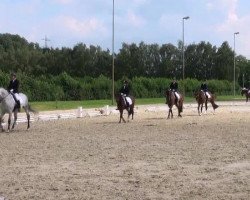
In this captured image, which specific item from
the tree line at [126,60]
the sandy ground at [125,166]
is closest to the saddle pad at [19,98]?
the sandy ground at [125,166]

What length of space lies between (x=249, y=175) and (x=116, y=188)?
3.09 metres

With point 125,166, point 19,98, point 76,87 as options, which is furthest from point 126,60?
point 125,166

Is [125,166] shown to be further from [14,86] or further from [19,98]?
[19,98]

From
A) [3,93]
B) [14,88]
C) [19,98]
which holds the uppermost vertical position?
[14,88]

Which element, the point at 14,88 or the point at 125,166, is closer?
the point at 125,166

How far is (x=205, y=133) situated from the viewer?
22469 mm

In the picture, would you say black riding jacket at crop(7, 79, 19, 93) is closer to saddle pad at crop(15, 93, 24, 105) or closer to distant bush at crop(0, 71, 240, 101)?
saddle pad at crop(15, 93, 24, 105)

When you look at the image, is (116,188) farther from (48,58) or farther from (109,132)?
(48,58)

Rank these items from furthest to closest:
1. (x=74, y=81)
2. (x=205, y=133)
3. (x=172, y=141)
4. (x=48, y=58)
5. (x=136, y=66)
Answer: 1. (x=136, y=66)
2. (x=48, y=58)
3. (x=74, y=81)
4. (x=205, y=133)
5. (x=172, y=141)

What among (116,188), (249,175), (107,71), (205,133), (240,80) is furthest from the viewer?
(240,80)

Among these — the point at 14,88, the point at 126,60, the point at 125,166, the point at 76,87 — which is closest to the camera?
the point at 125,166

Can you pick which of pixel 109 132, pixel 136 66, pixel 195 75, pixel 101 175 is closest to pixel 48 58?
pixel 136 66

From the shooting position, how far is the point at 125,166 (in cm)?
1306

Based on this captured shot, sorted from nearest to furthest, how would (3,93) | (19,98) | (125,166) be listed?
1. (125,166)
2. (3,93)
3. (19,98)
